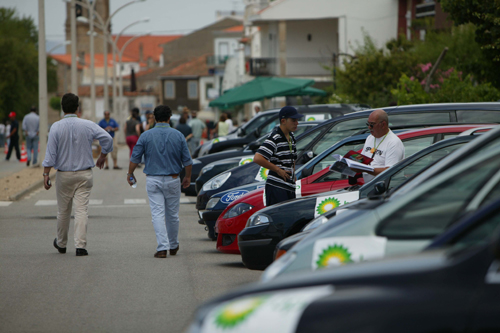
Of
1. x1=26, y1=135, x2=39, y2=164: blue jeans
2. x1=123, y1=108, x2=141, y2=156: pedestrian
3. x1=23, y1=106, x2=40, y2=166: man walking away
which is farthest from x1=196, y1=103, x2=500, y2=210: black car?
x1=26, y1=135, x2=39, y2=164: blue jeans

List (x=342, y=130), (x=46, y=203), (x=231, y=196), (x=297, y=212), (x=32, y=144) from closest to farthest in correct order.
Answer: (x=297, y=212) < (x=231, y=196) < (x=342, y=130) < (x=46, y=203) < (x=32, y=144)

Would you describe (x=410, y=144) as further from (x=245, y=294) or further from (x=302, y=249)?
(x=245, y=294)

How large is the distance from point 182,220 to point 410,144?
5498mm

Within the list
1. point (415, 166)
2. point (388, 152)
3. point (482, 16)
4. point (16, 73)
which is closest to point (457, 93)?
point (482, 16)

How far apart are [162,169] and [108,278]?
173 centimetres

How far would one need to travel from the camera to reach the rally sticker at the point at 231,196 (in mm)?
9773

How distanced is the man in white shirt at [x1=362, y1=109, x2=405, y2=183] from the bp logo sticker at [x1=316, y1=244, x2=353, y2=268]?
14.5 feet

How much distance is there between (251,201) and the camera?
871 cm

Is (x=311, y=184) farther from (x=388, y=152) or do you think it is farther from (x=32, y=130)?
(x=32, y=130)

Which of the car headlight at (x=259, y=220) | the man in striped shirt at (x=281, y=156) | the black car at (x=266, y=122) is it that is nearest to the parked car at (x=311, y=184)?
the man in striped shirt at (x=281, y=156)

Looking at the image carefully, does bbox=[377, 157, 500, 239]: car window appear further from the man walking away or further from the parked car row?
the man walking away

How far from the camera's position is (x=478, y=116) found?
973 cm

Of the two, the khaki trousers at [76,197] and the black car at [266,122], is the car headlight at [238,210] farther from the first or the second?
the black car at [266,122]

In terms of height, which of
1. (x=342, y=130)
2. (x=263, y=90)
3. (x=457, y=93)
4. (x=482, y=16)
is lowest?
(x=342, y=130)
